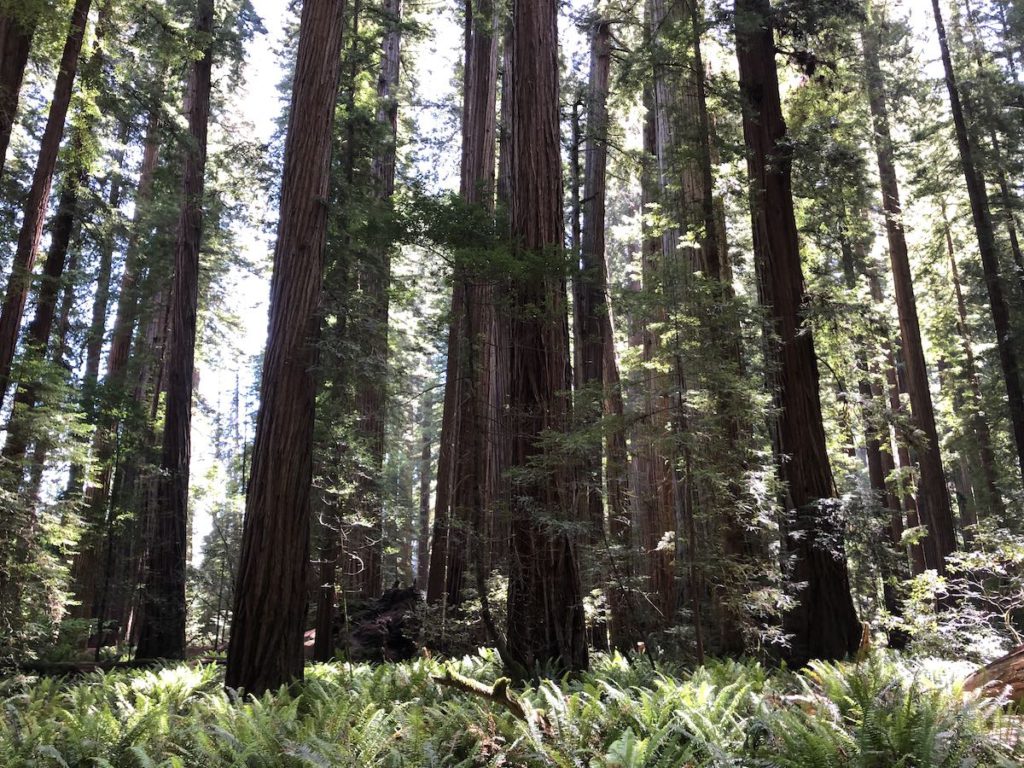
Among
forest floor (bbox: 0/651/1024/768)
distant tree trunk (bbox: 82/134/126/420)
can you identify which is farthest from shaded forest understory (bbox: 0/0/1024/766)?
distant tree trunk (bbox: 82/134/126/420)

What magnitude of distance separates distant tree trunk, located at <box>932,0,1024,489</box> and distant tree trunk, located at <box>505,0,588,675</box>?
40.9 feet

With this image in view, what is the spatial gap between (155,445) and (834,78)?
16271 mm

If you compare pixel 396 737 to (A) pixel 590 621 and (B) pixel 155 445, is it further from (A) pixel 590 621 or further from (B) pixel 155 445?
(B) pixel 155 445

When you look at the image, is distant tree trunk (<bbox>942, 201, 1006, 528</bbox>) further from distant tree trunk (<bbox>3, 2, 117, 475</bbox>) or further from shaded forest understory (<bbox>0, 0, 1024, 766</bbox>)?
distant tree trunk (<bbox>3, 2, 117, 475</bbox>)

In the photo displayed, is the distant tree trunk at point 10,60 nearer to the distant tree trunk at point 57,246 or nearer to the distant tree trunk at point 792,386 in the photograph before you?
the distant tree trunk at point 57,246

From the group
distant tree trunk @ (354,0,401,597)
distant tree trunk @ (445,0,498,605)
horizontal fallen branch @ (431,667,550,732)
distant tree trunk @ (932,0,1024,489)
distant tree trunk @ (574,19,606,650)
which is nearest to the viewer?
horizontal fallen branch @ (431,667,550,732)

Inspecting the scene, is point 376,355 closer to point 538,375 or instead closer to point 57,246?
point 538,375

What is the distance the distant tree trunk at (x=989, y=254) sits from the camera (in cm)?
1439

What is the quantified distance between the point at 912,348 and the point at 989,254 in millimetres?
2548

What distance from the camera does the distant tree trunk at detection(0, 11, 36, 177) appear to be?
7.30 metres

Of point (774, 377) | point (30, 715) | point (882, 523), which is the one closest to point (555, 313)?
point (774, 377)

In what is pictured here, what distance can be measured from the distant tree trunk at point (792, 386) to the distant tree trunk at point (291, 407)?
199 inches

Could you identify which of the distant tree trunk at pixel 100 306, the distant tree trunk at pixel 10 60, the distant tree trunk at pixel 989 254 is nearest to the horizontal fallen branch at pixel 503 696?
the distant tree trunk at pixel 10 60

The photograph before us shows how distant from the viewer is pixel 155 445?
1648 centimetres
